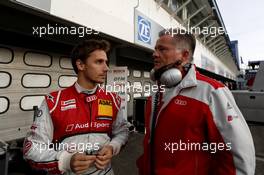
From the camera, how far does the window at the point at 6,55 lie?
10.5 ft

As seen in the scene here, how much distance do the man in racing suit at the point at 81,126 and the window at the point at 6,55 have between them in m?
2.15

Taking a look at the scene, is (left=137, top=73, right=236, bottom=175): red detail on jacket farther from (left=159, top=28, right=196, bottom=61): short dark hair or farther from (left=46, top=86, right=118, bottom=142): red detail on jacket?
(left=46, top=86, right=118, bottom=142): red detail on jacket

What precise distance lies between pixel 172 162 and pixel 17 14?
3238 mm

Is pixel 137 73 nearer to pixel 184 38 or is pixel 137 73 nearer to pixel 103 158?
pixel 184 38

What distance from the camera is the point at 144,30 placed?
5520 millimetres

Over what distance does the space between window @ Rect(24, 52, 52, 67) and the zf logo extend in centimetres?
233

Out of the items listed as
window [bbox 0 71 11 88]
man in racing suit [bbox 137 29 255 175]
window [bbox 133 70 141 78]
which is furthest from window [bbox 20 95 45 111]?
window [bbox 133 70 141 78]

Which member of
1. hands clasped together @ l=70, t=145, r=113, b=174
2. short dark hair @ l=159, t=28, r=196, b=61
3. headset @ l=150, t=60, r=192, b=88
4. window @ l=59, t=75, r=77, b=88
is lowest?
hands clasped together @ l=70, t=145, r=113, b=174

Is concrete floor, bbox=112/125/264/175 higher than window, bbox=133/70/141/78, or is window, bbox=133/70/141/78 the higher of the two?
window, bbox=133/70/141/78

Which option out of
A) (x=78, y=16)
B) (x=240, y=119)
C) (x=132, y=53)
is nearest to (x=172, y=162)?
(x=240, y=119)

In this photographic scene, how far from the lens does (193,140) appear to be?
1.31 m

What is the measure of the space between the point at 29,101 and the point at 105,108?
101 inches

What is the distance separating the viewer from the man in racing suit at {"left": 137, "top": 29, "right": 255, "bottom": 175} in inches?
47.6

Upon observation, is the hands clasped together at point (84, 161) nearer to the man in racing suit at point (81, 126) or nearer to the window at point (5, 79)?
the man in racing suit at point (81, 126)
